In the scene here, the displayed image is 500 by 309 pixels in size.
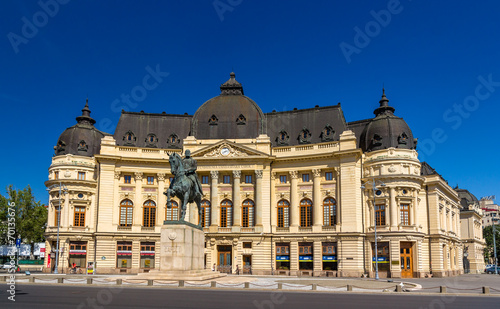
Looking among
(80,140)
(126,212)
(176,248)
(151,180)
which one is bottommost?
(176,248)

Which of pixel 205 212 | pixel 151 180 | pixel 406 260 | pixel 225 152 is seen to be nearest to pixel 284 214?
pixel 205 212

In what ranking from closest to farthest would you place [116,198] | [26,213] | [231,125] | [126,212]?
[116,198] → [126,212] → [231,125] → [26,213]

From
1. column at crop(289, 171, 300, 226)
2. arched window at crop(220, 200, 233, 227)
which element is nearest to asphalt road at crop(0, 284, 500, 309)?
column at crop(289, 171, 300, 226)

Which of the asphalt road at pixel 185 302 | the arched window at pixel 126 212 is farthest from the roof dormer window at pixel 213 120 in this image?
the asphalt road at pixel 185 302

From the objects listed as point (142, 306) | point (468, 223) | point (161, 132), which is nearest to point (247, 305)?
point (142, 306)

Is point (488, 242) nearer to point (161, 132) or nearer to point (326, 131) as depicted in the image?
point (326, 131)

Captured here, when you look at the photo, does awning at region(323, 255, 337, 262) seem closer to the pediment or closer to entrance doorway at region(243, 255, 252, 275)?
entrance doorway at region(243, 255, 252, 275)

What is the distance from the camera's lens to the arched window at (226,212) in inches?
2702

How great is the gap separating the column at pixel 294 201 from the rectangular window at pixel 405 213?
1355 cm

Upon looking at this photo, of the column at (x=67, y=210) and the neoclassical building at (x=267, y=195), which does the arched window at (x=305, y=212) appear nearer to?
the neoclassical building at (x=267, y=195)

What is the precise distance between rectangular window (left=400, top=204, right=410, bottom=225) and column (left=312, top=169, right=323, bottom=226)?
10347mm

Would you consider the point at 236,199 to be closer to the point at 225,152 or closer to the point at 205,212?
the point at 205,212

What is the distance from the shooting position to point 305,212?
67875 mm

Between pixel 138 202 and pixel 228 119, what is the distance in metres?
17.4
